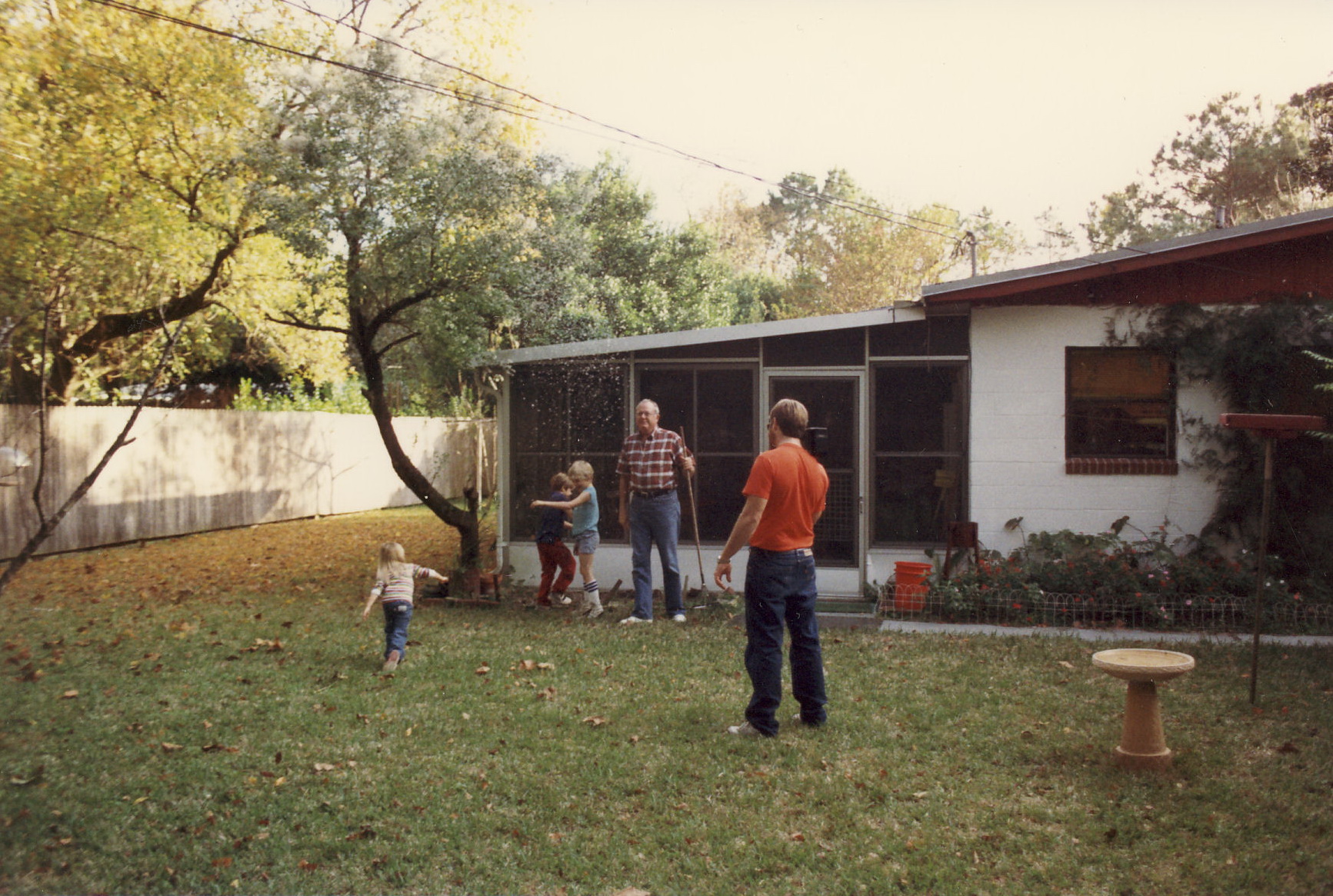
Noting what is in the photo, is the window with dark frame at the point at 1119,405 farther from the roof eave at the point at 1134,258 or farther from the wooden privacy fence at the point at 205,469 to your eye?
the wooden privacy fence at the point at 205,469

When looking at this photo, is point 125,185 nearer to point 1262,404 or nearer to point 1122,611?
point 1122,611

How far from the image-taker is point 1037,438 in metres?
10.4

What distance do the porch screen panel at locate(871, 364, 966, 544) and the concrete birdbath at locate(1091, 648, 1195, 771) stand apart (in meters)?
5.14

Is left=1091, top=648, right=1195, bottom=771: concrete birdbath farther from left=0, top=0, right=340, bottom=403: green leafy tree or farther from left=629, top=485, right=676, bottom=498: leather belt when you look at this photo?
left=0, top=0, right=340, bottom=403: green leafy tree

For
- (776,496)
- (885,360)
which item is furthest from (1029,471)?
(776,496)

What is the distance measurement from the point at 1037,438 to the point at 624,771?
667 centimetres

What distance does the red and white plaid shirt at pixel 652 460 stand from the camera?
9.42m

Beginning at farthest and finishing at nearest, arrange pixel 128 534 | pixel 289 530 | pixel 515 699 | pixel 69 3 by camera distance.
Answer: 1. pixel 289 530
2. pixel 128 534
3. pixel 69 3
4. pixel 515 699

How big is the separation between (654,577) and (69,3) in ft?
32.5

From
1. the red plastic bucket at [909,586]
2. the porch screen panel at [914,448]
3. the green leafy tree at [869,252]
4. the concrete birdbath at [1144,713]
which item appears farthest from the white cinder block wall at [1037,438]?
the green leafy tree at [869,252]

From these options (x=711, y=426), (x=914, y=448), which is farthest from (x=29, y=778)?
(x=914, y=448)

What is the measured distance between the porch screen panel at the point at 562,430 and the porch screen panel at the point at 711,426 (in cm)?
47

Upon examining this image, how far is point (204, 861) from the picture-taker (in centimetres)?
412

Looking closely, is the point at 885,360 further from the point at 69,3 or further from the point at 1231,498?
the point at 69,3
